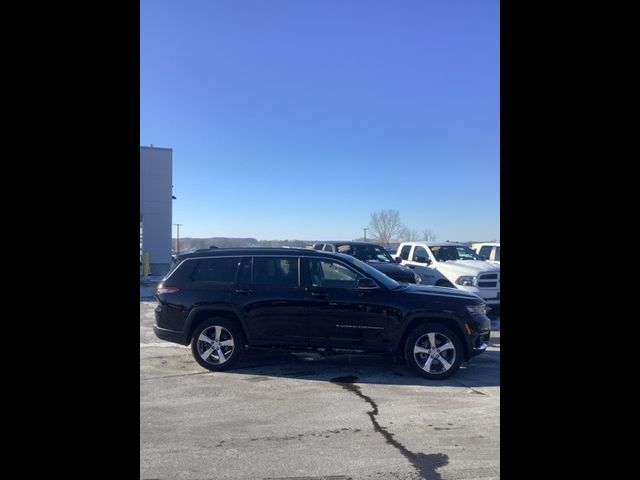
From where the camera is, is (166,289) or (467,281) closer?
(166,289)

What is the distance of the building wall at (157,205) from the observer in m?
25.3

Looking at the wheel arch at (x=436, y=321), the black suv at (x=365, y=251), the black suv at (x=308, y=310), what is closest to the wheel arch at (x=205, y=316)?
the black suv at (x=308, y=310)

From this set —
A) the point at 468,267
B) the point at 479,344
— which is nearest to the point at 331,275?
the point at 479,344

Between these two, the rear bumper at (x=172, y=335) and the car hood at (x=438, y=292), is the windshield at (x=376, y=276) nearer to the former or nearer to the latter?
the car hood at (x=438, y=292)

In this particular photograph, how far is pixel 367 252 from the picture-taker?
1405 centimetres

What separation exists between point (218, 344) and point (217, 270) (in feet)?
3.56

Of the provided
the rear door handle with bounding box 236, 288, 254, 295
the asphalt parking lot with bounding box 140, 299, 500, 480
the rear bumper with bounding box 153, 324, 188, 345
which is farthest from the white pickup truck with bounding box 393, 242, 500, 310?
the rear bumper with bounding box 153, 324, 188, 345

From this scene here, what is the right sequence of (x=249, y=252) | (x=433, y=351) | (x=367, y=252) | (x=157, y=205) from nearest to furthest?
(x=433, y=351) < (x=249, y=252) < (x=367, y=252) < (x=157, y=205)

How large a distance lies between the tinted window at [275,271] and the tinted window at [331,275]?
10.5 inches

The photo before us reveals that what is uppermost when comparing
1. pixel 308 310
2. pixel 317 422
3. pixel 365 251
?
pixel 365 251

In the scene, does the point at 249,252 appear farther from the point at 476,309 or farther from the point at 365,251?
the point at 365,251

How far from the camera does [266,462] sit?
388 centimetres
